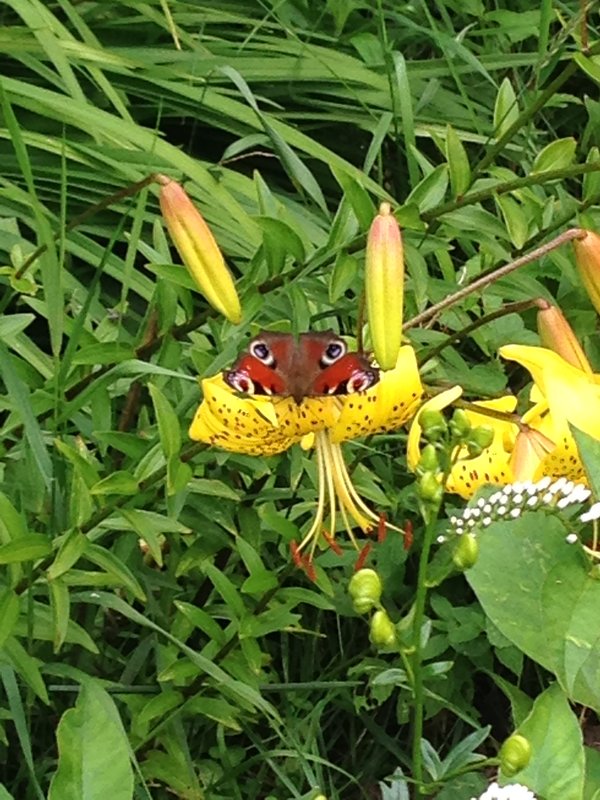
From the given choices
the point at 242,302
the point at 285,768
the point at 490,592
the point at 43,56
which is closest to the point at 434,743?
the point at 285,768

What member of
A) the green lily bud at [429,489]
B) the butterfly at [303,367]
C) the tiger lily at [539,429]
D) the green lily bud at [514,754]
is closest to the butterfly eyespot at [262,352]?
the butterfly at [303,367]

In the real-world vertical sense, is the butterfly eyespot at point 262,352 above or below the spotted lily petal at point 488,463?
above

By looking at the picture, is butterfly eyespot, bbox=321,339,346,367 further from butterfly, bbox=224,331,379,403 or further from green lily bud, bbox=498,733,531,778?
green lily bud, bbox=498,733,531,778

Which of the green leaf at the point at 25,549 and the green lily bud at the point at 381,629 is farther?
the green leaf at the point at 25,549

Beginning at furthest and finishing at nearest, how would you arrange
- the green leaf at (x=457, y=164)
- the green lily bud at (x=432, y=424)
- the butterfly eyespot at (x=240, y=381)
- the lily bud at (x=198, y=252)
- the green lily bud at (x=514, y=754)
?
the green leaf at (x=457, y=164)
the lily bud at (x=198, y=252)
the butterfly eyespot at (x=240, y=381)
the green lily bud at (x=432, y=424)
the green lily bud at (x=514, y=754)

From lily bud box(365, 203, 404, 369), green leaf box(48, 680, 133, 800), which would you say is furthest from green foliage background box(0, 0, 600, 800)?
lily bud box(365, 203, 404, 369)

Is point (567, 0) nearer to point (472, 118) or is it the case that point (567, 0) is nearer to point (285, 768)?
point (472, 118)

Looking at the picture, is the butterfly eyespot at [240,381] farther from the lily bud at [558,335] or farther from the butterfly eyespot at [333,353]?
Result: the lily bud at [558,335]

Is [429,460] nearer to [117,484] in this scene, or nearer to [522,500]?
[522,500]
